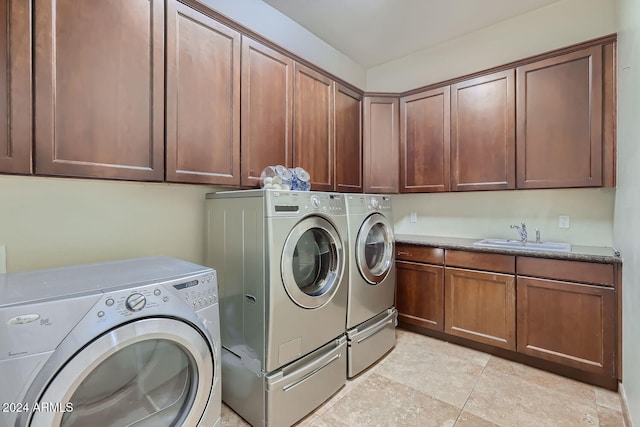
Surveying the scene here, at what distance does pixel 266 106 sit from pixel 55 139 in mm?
1191

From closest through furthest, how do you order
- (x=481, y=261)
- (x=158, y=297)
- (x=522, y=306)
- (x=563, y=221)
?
(x=158, y=297) < (x=522, y=306) < (x=481, y=261) < (x=563, y=221)

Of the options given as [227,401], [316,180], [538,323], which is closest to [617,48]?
[538,323]

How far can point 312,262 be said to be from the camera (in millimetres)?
1893

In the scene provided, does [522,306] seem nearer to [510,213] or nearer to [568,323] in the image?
[568,323]

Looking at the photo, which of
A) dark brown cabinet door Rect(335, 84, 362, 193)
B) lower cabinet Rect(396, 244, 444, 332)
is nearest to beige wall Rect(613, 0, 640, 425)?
lower cabinet Rect(396, 244, 444, 332)

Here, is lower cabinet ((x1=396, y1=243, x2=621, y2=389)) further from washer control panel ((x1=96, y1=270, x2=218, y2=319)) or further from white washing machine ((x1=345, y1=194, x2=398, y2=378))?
washer control panel ((x1=96, y1=270, x2=218, y2=319))

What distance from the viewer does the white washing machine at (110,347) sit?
80 centimetres

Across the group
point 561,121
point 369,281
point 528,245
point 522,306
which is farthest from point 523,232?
point 369,281

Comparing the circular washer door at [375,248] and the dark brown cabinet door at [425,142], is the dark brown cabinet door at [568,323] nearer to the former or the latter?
the circular washer door at [375,248]

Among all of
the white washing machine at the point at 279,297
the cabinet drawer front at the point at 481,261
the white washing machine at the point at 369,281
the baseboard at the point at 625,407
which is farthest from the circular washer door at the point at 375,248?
the baseboard at the point at 625,407

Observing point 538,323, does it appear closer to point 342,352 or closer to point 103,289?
point 342,352

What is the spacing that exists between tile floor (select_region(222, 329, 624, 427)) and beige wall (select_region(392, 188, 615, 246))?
44.2 inches

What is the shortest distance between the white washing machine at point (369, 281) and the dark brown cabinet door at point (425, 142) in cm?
72

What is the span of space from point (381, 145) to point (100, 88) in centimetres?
239
